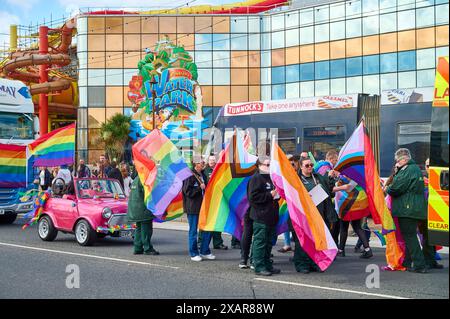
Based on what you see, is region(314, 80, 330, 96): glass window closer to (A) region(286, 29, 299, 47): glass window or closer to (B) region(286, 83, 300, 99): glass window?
(B) region(286, 83, 300, 99): glass window

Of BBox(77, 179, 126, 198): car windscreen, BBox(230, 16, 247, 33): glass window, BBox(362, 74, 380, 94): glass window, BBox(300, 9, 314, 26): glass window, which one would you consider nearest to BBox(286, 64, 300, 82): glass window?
BBox(300, 9, 314, 26): glass window

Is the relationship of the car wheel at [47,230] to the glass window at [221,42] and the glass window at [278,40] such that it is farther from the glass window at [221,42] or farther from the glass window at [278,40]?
the glass window at [221,42]

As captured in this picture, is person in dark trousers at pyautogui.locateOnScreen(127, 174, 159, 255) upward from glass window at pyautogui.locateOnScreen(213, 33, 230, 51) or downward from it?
downward

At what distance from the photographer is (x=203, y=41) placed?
170 ft

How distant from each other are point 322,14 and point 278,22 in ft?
13.9

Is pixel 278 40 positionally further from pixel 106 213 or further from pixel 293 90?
pixel 106 213

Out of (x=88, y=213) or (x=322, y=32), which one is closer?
(x=88, y=213)

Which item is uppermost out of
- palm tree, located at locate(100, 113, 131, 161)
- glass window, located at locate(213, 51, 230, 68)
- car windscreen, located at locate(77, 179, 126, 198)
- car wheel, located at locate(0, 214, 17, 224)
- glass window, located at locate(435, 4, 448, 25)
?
glass window, located at locate(435, 4, 448, 25)

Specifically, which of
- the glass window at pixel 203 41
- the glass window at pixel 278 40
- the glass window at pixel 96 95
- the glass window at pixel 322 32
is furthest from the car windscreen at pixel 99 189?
the glass window at pixel 96 95

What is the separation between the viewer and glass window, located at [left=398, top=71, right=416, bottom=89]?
141ft

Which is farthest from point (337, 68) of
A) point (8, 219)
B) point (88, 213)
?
point (88, 213)

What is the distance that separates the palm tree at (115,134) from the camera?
49.5 m

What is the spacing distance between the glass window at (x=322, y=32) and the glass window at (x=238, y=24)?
6376 mm

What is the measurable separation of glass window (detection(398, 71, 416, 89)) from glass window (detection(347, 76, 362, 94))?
310cm
